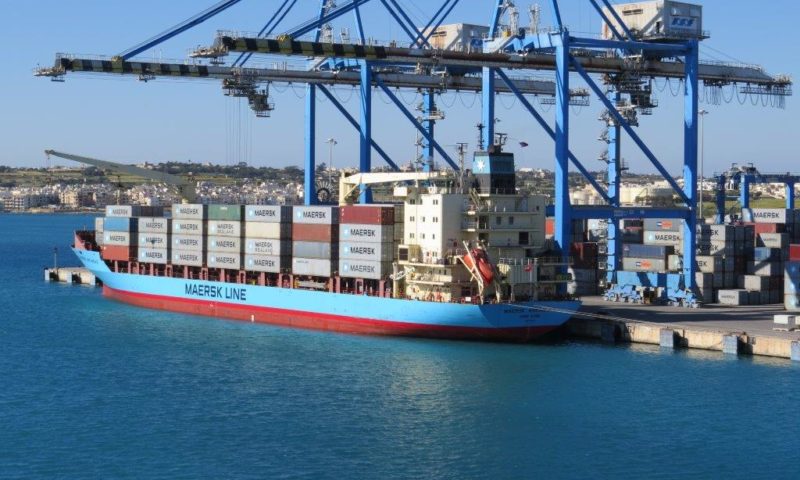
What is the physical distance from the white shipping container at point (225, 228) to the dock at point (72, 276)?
19.4 metres

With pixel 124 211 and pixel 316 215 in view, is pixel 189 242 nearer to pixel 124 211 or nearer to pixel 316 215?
pixel 124 211

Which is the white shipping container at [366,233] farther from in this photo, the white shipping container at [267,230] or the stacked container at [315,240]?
the white shipping container at [267,230]

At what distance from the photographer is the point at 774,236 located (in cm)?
5091

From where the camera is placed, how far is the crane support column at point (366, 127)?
53719 millimetres

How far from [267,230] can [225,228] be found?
3.30 metres

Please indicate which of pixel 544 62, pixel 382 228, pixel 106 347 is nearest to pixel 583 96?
pixel 544 62

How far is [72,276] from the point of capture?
73.1 meters

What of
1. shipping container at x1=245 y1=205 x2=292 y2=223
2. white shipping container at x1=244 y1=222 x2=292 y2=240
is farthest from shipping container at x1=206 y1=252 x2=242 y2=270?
shipping container at x1=245 y1=205 x2=292 y2=223

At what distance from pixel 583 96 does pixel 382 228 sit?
71.3ft

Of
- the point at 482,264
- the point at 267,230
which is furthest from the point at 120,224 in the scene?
the point at 482,264

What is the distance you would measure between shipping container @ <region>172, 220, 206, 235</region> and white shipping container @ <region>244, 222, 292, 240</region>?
3431 millimetres

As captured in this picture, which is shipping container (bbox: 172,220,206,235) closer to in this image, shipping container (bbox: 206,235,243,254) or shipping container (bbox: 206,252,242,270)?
shipping container (bbox: 206,235,243,254)

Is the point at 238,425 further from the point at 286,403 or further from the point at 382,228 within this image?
the point at 382,228

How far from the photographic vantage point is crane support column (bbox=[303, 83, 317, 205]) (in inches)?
2298
